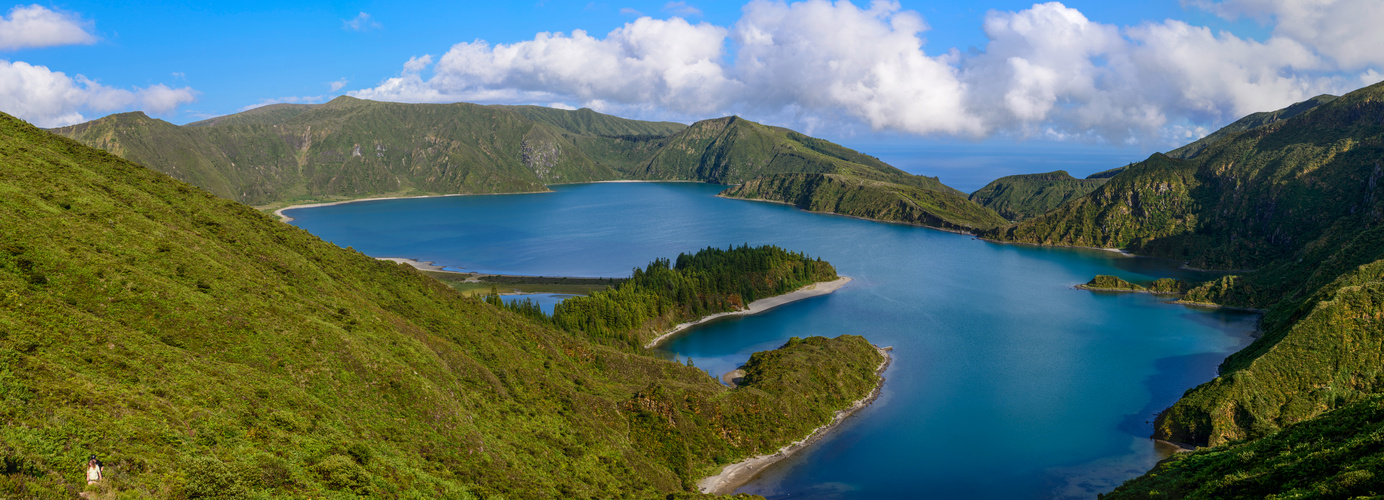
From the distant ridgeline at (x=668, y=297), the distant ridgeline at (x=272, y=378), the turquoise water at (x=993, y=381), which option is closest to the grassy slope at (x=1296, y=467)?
the turquoise water at (x=993, y=381)

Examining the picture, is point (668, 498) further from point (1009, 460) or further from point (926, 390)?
point (926, 390)

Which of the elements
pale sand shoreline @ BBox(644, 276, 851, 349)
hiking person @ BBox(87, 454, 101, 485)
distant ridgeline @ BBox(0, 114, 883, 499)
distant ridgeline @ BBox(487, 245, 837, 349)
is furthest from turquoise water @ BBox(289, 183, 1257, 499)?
hiking person @ BBox(87, 454, 101, 485)

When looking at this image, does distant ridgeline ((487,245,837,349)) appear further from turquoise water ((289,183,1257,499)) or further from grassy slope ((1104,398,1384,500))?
grassy slope ((1104,398,1384,500))

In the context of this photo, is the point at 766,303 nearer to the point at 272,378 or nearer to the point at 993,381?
the point at 993,381

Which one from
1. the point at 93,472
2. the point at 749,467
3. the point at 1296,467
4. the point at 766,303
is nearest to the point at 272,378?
the point at 93,472

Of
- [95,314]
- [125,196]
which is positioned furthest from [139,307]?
[125,196]

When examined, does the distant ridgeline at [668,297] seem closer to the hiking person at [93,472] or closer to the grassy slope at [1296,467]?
the grassy slope at [1296,467]

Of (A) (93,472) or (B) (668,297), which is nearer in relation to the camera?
(A) (93,472)
